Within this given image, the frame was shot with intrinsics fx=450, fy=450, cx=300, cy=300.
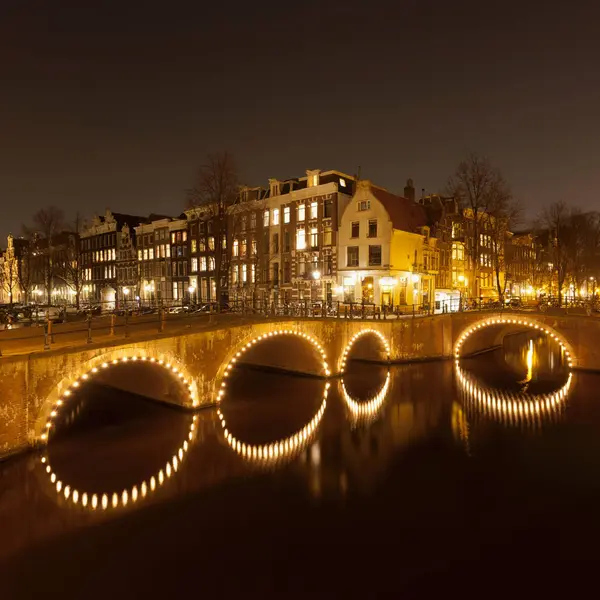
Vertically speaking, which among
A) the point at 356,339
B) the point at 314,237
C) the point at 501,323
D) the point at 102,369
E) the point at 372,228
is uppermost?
the point at 372,228

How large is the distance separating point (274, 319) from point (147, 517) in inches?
508

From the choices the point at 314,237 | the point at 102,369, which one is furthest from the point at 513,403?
the point at 314,237

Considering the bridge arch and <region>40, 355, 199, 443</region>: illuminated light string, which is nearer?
the bridge arch

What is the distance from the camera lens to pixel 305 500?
14172 mm

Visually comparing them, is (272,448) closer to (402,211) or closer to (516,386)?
(516,386)

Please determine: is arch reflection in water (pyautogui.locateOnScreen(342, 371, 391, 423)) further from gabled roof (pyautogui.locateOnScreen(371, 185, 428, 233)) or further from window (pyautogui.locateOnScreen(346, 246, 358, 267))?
gabled roof (pyautogui.locateOnScreen(371, 185, 428, 233))

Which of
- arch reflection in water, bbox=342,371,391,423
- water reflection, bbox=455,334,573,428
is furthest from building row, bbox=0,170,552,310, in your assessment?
arch reflection in water, bbox=342,371,391,423

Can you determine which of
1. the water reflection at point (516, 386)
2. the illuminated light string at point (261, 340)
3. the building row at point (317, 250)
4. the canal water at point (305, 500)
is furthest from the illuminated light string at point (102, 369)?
the water reflection at point (516, 386)

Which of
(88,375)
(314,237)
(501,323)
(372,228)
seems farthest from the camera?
(314,237)

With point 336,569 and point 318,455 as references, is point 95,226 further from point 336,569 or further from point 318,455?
point 336,569

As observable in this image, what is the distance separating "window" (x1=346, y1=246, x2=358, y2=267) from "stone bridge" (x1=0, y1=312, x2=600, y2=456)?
10170 millimetres

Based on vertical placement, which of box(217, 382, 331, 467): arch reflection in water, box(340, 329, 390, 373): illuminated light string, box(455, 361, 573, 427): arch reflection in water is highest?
box(340, 329, 390, 373): illuminated light string

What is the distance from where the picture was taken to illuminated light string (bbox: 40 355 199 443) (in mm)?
15104

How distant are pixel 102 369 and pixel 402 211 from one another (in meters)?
32.9
